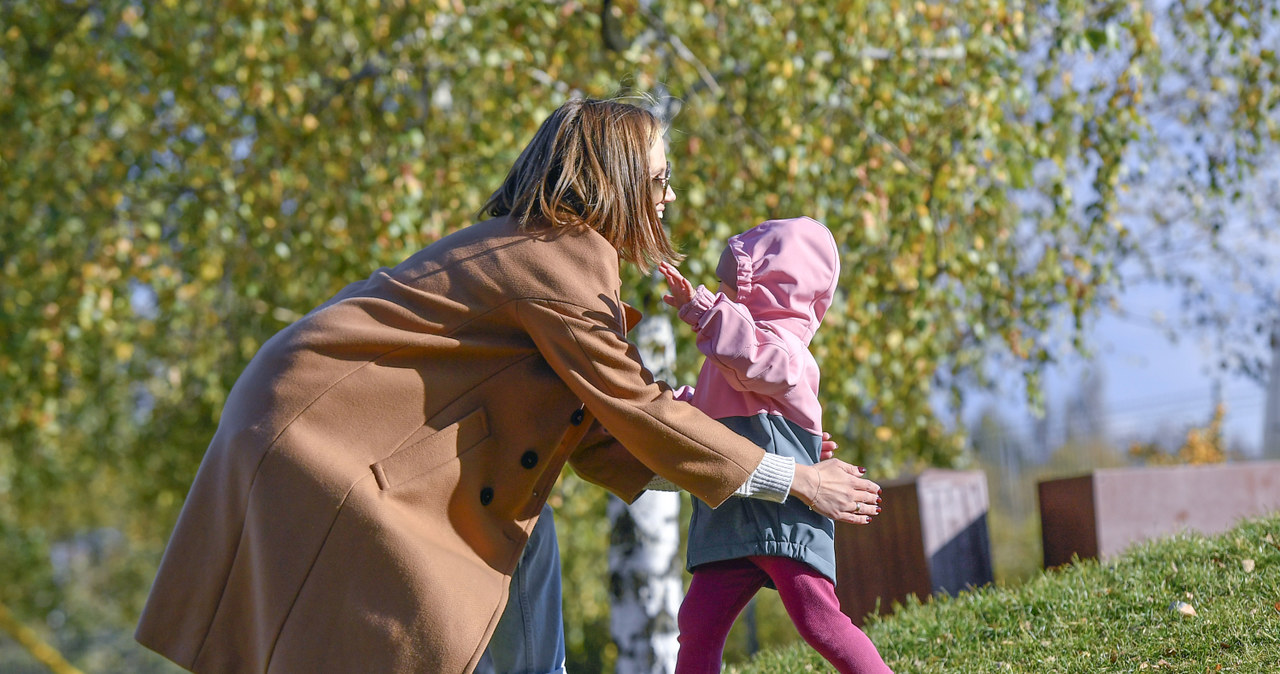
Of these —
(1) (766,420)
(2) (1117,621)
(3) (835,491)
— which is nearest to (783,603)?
(3) (835,491)

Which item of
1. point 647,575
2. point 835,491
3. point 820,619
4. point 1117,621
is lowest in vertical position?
point 647,575

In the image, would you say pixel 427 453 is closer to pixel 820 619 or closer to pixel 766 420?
pixel 766 420

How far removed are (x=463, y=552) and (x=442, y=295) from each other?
21.1 inches

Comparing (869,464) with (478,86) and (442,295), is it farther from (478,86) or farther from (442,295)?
(442,295)

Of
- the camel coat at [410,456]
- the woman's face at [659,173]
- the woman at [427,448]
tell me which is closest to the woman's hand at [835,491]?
the woman at [427,448]

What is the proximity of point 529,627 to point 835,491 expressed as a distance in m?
0.74

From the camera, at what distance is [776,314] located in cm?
262

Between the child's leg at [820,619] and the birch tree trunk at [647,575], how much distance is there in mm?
2522

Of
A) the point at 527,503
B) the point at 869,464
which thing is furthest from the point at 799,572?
the point at 869,464

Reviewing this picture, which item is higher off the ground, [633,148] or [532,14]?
[532,14]

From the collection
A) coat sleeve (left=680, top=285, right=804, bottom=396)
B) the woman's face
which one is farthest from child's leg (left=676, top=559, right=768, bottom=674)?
the woman's face

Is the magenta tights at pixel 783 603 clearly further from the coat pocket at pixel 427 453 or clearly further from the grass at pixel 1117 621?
the grass at pixel 1117 621

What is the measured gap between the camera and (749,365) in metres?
2.40

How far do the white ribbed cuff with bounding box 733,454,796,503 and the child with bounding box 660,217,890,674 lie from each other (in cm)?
12
